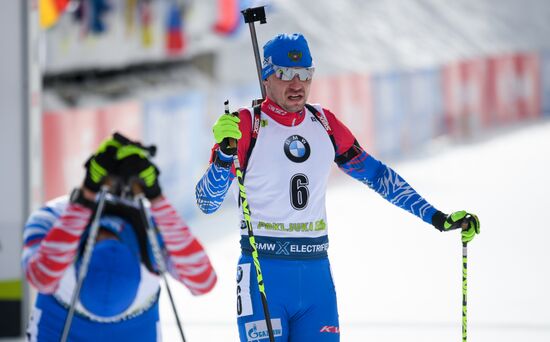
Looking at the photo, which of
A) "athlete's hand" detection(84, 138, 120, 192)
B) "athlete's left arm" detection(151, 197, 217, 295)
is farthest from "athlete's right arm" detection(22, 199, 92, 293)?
"athlete's left arm" detection(151, 197, 217, 295)

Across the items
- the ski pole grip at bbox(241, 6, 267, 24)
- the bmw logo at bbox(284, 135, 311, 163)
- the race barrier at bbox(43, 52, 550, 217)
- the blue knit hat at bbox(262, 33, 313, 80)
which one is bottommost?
the bmw logo at bbox(284, 135, 311, 163)

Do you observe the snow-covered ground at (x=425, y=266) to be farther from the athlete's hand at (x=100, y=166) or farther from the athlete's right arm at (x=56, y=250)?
the athlete's hand at (x=100, y=166)

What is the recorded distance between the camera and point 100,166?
412 centimetres

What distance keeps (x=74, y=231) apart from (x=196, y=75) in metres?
26.9

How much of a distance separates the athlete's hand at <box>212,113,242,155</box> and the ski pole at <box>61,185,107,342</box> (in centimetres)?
71

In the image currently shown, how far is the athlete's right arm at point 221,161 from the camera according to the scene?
196 inches

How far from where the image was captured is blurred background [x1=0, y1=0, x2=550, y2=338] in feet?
27.8

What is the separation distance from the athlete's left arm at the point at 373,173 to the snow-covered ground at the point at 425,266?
2.50ft

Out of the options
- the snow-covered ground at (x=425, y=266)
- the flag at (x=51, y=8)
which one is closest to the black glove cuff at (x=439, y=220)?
the snow-covered ground at (x=425, y=266)

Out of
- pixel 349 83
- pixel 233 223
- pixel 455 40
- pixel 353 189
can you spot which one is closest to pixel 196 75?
pixel 349 83

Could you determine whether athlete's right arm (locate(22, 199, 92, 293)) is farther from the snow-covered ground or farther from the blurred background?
the blurred background

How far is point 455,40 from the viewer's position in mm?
48156

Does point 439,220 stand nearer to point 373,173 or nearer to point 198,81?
point 373,173

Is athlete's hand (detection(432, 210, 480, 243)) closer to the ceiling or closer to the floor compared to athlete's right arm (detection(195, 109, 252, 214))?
closer to the floor
